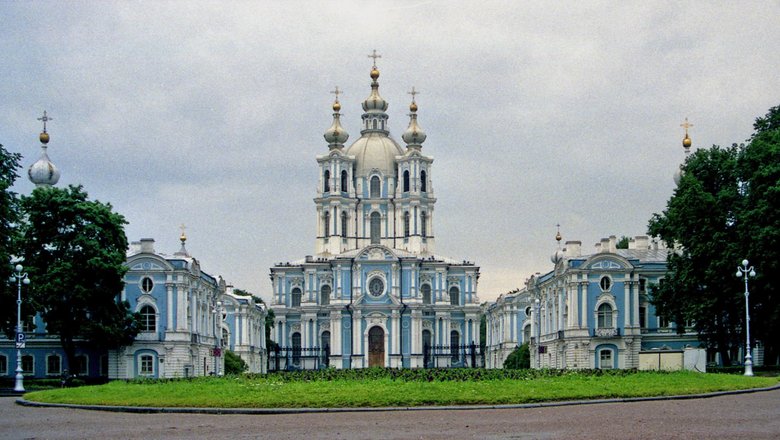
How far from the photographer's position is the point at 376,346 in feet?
312

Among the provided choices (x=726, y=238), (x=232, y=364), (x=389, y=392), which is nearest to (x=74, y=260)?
(x=232, y=364)

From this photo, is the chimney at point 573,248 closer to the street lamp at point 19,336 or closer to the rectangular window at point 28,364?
the rectangular window at point 28,364

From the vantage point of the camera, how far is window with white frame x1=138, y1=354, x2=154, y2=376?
64062 millimetres

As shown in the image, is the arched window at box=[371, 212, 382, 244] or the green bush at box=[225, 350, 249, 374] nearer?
the green bush at box=[225, 350, 249, 374]

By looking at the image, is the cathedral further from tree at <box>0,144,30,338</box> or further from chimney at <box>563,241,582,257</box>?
tree at <box>0,144,30,338</box>

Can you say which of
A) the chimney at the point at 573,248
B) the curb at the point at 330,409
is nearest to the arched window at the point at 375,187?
the chimney at the point at 573,248

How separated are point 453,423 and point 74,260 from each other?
120 ft

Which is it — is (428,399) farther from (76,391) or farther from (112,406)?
(76,391)

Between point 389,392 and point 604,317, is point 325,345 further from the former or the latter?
point 389,392

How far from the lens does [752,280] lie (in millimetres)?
50062

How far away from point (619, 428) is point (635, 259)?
46968 mm

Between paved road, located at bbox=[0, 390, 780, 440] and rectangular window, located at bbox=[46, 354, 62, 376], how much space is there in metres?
35.9

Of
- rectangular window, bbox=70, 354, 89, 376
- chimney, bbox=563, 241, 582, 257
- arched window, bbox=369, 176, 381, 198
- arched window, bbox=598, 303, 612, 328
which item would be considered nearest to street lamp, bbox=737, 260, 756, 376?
arched window, bbox=598, 303, 612, 328

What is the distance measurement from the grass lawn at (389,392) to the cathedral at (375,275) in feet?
179
